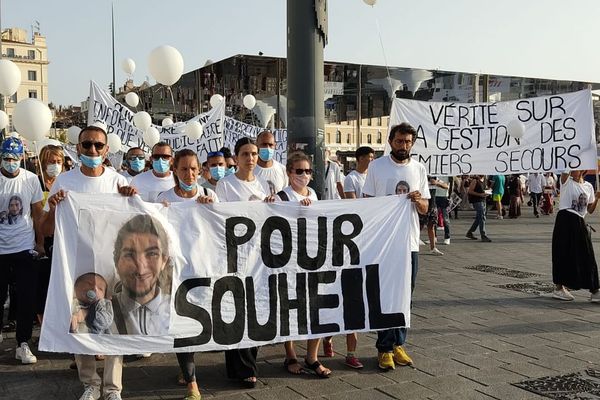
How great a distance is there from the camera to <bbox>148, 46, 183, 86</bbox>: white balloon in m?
9.55

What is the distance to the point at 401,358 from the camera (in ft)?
15.9

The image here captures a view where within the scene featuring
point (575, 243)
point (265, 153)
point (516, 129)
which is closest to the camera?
point (265, 153)

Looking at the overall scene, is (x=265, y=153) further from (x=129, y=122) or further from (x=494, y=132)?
(x=129, y=122)

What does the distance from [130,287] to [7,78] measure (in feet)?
16.8

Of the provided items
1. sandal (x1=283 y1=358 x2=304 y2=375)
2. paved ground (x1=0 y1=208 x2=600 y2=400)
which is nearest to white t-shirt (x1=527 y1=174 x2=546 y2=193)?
paved ground (x1=0 y1=208 x2=600 y2=400)

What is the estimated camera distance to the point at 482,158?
26.6 feet

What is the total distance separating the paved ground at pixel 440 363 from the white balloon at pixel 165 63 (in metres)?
5.19

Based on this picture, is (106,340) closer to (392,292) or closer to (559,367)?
(392,292)

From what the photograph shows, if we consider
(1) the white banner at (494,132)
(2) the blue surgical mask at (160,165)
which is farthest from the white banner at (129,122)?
(2) the blue surgical mask at (160,165)

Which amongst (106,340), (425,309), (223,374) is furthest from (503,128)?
(106,340)

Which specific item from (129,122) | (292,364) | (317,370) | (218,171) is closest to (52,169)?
(218,171)

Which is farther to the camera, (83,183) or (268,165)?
(268,165)

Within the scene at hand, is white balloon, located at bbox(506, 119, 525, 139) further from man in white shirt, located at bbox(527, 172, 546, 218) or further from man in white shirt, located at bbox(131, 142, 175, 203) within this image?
man in white shirt, located at bbox(527, 172, 546, 218)

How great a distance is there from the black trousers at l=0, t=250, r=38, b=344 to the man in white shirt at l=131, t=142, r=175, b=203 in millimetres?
1194
